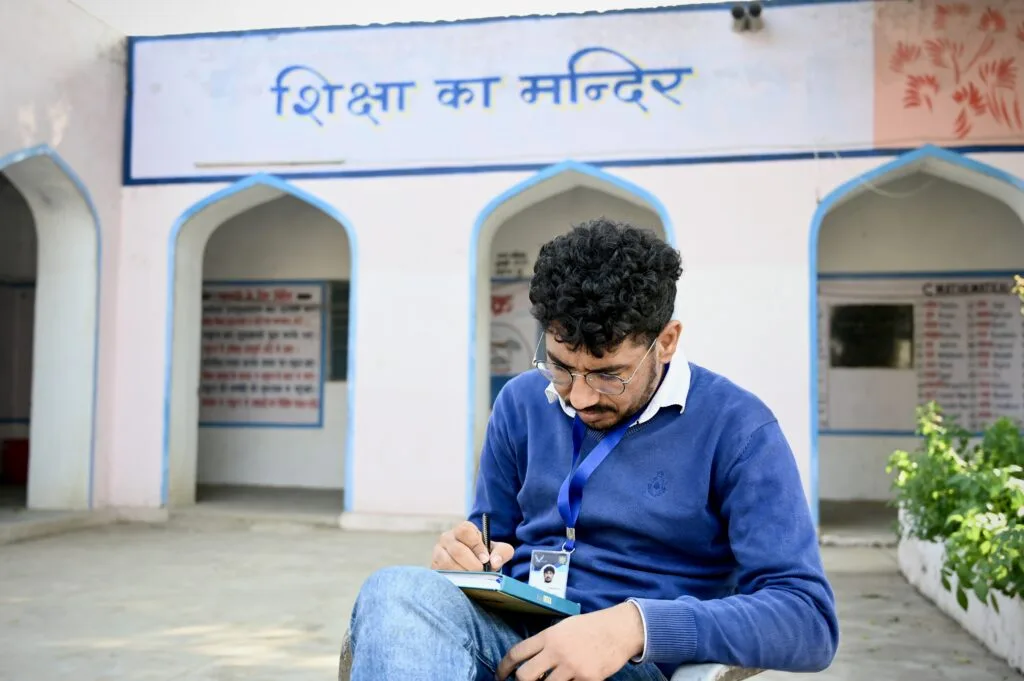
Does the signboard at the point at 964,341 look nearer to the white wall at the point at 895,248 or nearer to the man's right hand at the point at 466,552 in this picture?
the white wall at the point at 895,248

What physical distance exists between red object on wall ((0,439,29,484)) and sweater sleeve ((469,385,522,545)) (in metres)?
8.65

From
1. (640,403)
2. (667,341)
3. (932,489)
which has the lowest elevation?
(932,489)

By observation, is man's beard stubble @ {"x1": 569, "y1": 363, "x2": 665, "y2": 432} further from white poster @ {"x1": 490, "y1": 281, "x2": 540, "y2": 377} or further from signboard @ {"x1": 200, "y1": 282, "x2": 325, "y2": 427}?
signboard @ {"x1": 200, "y1": 282, "x2": 325, "y2": 427}

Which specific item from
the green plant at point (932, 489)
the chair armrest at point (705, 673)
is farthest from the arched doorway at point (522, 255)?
the chair armrest at point (705, 673)

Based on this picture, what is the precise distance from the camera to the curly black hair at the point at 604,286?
1642mm

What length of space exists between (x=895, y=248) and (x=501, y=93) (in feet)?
11.8

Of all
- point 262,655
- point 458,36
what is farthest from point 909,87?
point 262,655

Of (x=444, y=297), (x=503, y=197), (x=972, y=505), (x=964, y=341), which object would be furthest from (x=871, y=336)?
(x=972, y=505)

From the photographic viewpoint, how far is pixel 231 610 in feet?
14.9

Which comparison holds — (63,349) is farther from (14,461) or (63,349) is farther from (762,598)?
(762,598)

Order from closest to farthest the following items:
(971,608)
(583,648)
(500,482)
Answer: (583,648), (500,482), (971,608)

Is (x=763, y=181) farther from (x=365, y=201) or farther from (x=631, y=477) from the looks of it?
(x=631, y=477)

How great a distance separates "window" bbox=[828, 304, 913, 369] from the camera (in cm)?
805

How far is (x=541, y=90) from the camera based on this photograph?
6.98 meters
